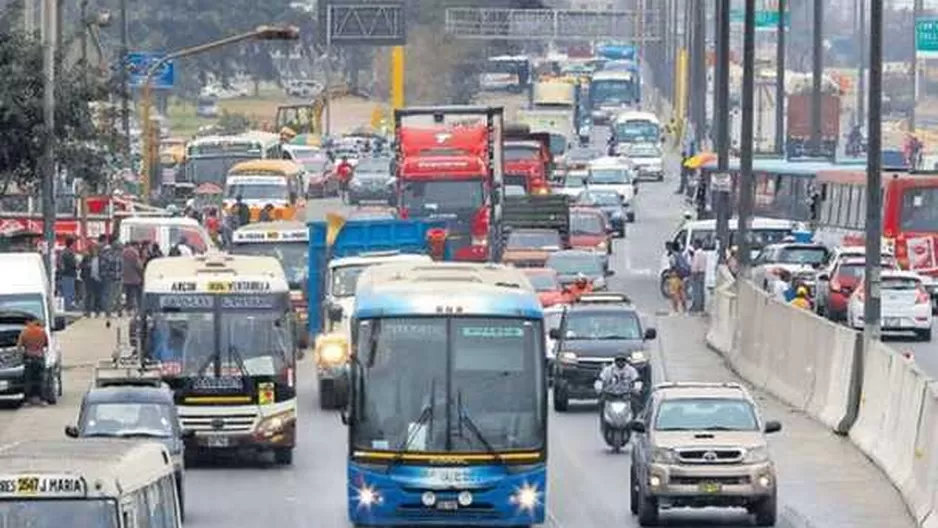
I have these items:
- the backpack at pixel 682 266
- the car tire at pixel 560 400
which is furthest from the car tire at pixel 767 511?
the backpack at pixel 682 266

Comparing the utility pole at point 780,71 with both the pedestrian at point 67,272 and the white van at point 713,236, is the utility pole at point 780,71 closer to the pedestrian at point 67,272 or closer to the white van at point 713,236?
the white van at point 713,236

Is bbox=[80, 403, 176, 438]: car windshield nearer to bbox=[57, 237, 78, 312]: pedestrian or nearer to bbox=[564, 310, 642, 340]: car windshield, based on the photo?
bbox=[564, 310, 642, 340]: car windshield

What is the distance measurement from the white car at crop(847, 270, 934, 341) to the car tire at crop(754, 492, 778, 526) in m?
26.2

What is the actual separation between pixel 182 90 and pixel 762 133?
32.2 m

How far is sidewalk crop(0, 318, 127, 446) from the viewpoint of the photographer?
43656 mm

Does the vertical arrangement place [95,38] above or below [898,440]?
above

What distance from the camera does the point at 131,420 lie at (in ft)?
113

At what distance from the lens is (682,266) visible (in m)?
69.9

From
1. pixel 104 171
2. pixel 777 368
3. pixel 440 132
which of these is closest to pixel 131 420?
pixel 777 368

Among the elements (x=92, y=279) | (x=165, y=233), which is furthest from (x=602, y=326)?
(x=165, y=233)

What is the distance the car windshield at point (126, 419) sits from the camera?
112 ft

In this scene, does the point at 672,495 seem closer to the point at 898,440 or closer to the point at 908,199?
the point at 898,440

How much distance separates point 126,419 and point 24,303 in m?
14.2

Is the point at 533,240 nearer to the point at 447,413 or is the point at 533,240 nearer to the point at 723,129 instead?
the point at 723,129
